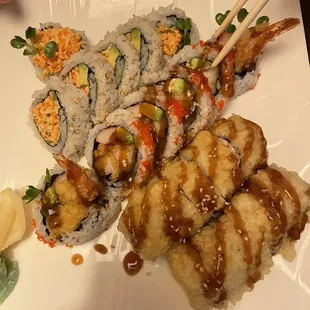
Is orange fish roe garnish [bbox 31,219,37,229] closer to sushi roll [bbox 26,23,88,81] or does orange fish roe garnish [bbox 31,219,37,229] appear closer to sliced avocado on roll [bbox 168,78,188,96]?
sushi roll [bbox 26,23,88,81]

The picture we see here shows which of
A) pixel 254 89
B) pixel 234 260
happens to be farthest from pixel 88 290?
pixel 254 89

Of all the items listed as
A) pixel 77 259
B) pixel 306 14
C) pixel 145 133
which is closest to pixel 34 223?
pixel 77 259

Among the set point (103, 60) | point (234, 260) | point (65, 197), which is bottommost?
point (234, 260)

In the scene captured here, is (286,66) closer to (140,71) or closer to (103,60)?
(140,71)

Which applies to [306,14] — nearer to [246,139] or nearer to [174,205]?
[246,139]

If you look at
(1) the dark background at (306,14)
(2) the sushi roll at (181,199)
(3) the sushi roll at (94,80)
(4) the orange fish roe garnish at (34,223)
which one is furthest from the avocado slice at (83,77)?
(1) the dark background at (306,14)

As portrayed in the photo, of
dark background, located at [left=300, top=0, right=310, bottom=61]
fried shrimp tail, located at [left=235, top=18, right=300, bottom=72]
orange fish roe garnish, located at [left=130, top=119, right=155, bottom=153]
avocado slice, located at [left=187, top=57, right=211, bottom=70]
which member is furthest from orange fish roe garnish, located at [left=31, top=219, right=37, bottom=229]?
dark background, located at [left=300, top=0, right=310, bottom=61]
